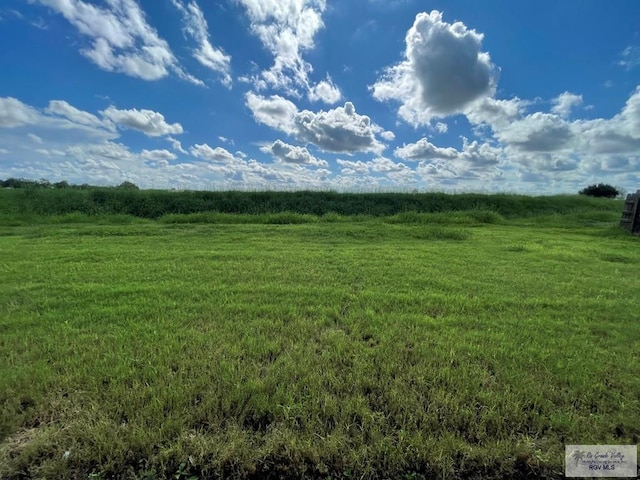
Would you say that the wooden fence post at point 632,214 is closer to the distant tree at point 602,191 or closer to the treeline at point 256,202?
the treeline at point 256,202

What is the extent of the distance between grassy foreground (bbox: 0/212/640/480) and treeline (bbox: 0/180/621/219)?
19555mm

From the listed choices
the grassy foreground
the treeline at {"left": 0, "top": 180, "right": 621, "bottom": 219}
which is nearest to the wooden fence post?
the grassy foreground

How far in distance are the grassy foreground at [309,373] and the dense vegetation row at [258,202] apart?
1959cm

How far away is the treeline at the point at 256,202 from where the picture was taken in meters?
22.9

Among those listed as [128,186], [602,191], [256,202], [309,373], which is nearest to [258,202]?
[256,202]

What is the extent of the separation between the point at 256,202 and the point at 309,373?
81.0 feet

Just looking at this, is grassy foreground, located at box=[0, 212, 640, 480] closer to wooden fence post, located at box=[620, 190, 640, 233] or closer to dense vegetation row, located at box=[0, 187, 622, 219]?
wooden fence post, located at box=[620, 190, 640, 233]

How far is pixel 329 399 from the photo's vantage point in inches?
98.2

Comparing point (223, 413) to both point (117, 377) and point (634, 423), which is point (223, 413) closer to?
point (117, 377)

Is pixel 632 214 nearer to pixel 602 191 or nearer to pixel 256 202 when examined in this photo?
pixel 256 202

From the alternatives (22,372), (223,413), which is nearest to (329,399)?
(223,413)

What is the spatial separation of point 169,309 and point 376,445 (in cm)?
319

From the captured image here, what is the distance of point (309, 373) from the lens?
112 inches

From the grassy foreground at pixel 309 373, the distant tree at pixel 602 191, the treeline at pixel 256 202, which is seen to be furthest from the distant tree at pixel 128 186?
the distant tree at pixel 602 191
